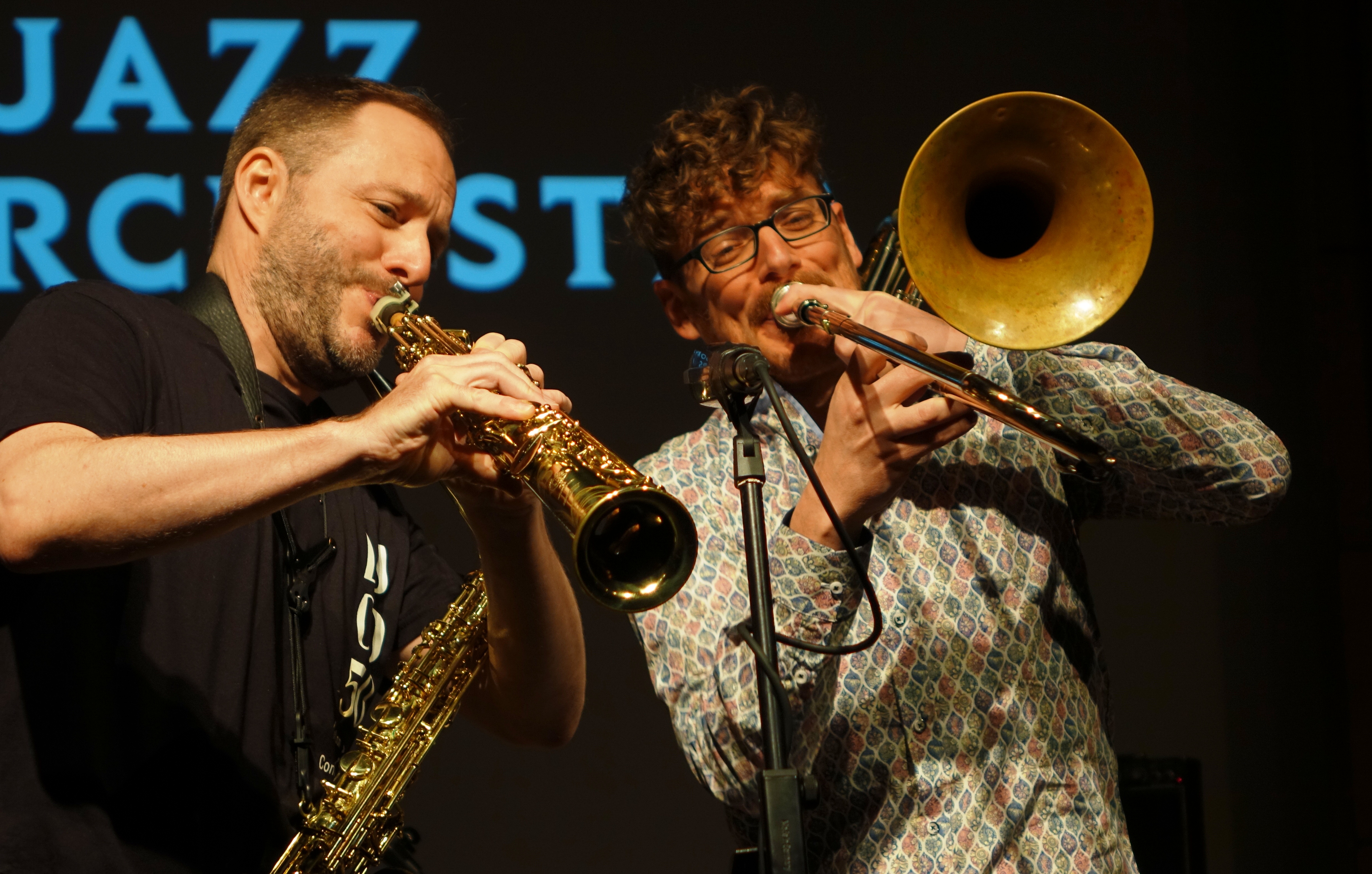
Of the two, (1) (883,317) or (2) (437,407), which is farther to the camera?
(1) (883,317)

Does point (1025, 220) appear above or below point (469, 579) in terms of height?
above

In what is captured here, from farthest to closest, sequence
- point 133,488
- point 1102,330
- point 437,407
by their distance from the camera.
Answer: point 1102,330 → point 437,407 → point 133,488

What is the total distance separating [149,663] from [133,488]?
367mm

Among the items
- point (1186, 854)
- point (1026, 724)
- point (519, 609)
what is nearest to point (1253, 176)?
point (1186, 854)

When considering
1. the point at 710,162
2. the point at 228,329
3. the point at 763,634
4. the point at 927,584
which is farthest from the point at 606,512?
the point at 710,162

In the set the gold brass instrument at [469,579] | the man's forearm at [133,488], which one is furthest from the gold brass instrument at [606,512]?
the man's forearm at [133,488]

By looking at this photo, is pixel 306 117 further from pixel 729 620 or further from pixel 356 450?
pixel 729 620

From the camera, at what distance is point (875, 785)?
5.78 ft

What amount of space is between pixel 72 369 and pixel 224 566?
0.37 m

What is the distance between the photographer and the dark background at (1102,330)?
3.40m

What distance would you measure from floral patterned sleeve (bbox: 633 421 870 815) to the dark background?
5.04 ft

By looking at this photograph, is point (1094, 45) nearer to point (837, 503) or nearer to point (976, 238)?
point (976, 238)

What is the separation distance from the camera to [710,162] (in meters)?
2.22

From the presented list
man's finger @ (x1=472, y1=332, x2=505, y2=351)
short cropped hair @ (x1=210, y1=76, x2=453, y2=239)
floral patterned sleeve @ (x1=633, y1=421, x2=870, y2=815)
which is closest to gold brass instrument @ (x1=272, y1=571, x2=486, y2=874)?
floral patterned sleeve @ (x1=633, y1=421, x2=870, y2=815)
